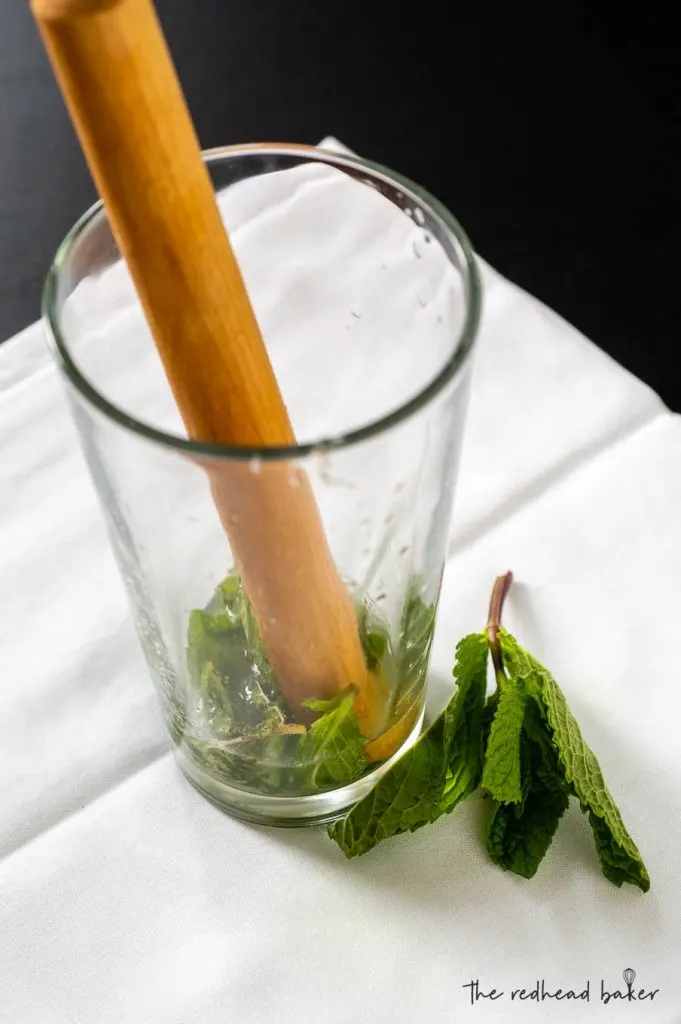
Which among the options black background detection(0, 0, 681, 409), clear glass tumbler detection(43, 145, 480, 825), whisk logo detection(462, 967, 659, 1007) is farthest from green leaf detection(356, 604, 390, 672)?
black background detection(0, 0, 681, 409)

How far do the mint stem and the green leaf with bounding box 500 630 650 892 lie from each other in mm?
23

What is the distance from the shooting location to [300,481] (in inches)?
13.7

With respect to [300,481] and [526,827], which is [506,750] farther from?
[300,481]

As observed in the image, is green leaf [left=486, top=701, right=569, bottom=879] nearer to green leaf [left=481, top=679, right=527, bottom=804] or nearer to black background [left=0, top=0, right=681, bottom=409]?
green leaf [left=481, top=679, right=527, bottom=804]

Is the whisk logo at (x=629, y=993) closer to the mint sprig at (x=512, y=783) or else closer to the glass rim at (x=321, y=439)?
the mint sprig at (x=512, y=783)

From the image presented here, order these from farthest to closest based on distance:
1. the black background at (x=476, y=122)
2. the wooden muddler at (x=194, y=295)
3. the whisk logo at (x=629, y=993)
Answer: the black background at (x=476, y=122), the whisk logo at (x=629, y=993), the wooden muddler at (x=194, y=295)

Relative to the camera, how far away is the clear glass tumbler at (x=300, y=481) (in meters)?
0.34

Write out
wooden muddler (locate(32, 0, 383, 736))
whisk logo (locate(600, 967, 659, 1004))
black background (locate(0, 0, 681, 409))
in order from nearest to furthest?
wooden muddler (locate(32, 0, 383, 736)), whisk logo (locate(600, 967, 659, 1004)), black background (locate(0, 0, 681, 409))

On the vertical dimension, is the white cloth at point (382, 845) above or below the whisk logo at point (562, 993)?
above

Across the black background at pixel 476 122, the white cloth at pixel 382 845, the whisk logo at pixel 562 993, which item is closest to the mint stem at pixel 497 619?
the white cloth at pixel 382 845

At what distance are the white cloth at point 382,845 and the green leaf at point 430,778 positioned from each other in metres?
0.02

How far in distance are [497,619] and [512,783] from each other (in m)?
0.10

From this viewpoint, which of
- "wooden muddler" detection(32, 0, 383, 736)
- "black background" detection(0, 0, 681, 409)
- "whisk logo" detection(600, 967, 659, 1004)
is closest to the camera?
"wooden muddler" detection(32, 0, 383, 736)

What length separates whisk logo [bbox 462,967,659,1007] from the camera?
1.41ft
